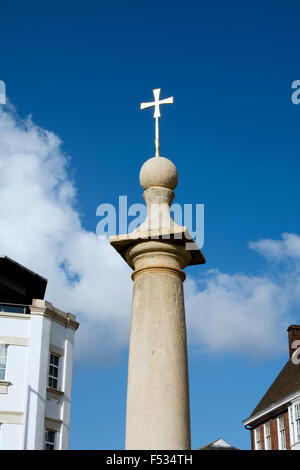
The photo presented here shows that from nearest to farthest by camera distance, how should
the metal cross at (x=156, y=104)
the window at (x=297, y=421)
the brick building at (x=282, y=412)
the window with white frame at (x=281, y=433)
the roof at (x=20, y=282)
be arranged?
the metal cross at (x=156, y=104), the roof at (x=20, y=282), the window at (x=297, y=421), the brick building at (x=282, y=412), the window with white frame at (x=281, y=433)

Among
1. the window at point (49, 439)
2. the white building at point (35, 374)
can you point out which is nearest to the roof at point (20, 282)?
the white building at point (35, 374)

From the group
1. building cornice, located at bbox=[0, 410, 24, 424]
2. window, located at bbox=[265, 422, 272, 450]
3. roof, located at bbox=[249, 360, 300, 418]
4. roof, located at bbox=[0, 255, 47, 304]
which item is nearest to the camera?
building cornice, located at bbox=[0, 410, 24, 424]

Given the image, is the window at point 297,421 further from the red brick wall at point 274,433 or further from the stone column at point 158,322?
the stone column at point 158,322

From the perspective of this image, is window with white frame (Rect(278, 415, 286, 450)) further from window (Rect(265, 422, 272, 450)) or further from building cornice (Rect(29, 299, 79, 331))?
building cornice (Rect(29, 299, 79, 331))

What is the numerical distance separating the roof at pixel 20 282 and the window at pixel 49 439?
6.30m

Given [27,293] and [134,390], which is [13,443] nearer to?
[27,293]

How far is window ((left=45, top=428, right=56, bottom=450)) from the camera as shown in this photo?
83.4ft

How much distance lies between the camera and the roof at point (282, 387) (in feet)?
107

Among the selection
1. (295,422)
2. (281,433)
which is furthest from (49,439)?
(281,433)

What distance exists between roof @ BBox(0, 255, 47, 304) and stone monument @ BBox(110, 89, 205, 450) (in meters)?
21.0

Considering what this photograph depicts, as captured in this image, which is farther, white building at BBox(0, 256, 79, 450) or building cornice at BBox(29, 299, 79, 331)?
building cornice at BBox(29, 299, 79, 331)

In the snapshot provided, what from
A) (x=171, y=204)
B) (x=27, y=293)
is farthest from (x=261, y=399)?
(x=171, y=204)

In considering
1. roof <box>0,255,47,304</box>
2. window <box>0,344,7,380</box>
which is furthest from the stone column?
roof <box>0,255,47,304</box>

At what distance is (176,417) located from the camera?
7062 millimetres
